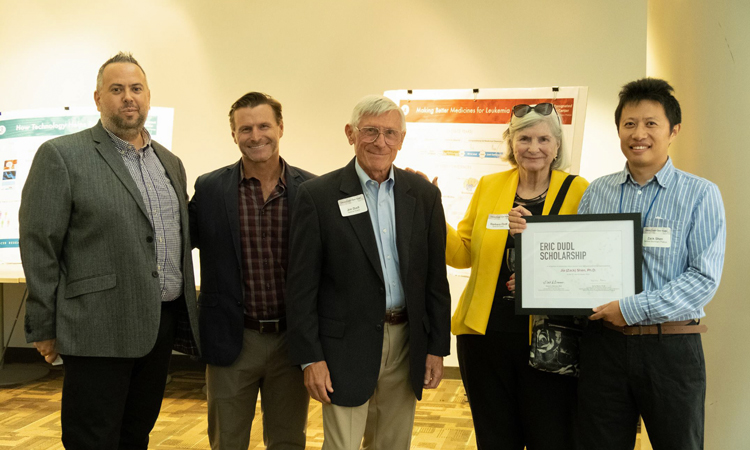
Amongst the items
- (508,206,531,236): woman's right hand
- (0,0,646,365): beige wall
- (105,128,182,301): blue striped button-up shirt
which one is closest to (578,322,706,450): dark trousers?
(508,206,531,236): woman's right hand

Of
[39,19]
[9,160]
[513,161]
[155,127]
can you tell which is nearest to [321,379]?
[513,161]

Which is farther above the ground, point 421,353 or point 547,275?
point 547,275

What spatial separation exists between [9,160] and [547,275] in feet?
17.1

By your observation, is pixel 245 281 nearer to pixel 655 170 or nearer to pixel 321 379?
pixel 321 379

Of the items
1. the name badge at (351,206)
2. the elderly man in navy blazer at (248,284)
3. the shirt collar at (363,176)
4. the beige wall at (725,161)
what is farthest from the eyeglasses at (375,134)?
the beige wall at (725,161)

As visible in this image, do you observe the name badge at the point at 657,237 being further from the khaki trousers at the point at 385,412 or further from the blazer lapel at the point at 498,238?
the khaki trousers at the point at 385,412

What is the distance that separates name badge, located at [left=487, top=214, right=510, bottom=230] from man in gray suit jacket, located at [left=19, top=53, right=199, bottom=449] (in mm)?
1299

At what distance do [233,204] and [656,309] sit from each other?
1.68 metres

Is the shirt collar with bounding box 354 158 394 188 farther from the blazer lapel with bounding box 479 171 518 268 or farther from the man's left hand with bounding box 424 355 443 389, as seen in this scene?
the man's left hand with bounding box 424 355 443 389

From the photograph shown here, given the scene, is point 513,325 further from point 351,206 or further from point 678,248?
point 351,206

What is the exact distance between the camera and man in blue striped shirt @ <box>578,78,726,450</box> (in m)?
1.92

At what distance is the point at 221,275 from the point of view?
2590mm

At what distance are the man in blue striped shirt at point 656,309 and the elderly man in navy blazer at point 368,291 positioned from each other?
58 centimetres

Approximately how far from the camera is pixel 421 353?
2240 mm
